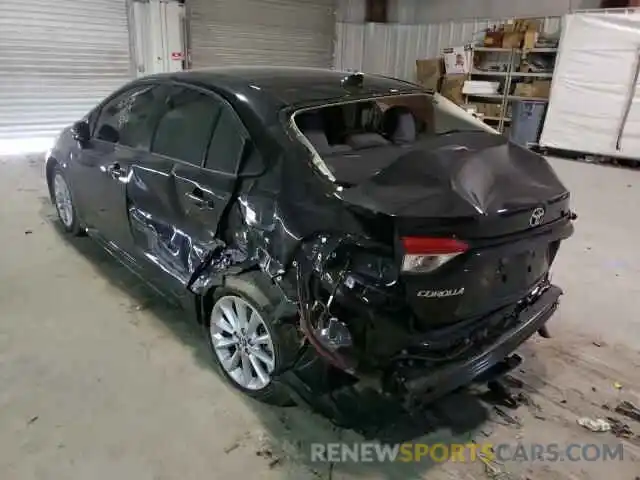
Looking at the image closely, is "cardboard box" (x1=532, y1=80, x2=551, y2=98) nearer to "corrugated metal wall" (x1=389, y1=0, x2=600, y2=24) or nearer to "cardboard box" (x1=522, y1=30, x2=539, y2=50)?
"cardboard box" (x1=522, y1=30, x2=539, y2=50)

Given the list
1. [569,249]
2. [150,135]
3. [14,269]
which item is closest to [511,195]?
[150,135]

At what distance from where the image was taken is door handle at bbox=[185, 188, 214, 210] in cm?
219

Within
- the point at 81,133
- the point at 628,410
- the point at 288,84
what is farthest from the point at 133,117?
the point at 628,410

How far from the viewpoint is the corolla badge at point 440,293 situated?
1.63 m

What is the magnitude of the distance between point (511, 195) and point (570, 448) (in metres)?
1.04

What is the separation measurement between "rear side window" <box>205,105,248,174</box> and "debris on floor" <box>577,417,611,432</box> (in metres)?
1.80

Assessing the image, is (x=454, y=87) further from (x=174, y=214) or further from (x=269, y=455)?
(x=269, y=455)

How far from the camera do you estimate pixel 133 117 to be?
2.91 m

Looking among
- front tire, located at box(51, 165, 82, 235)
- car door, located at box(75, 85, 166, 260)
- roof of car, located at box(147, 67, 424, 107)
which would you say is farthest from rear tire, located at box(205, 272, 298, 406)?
front tire, located at box(51, 165, 82, 235)

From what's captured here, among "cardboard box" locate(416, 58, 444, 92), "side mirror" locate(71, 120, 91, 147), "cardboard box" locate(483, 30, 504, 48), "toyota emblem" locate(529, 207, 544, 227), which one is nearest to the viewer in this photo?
"toyota emblem" locate(529, 207, 544, 227)

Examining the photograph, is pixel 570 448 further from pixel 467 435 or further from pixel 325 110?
pixel 325 110

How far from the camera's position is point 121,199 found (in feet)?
9.23

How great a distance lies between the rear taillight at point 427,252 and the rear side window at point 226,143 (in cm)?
88

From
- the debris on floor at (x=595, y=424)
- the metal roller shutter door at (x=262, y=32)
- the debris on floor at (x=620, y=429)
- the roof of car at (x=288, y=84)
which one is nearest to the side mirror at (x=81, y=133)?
the roof of car at (x=288, y=84)
